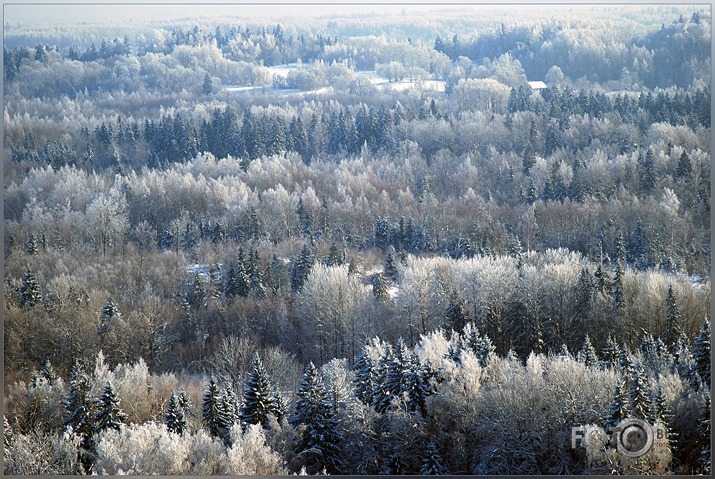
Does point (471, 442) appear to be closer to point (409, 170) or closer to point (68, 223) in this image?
point (68, 223)

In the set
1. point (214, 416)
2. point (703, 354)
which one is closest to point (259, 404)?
point (214, 416)

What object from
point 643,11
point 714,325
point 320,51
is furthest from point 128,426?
point 320,51

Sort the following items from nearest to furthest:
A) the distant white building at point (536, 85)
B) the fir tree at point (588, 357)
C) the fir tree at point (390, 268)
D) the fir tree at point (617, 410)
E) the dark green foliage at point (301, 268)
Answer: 1. the fir tree at point (617, 410)
2. the fir tree at point (588, 357)
3. the dark green foliage at point (301, 268)
4. the fir tree at point (390, 268)
5. the distant white building at point (536, 85)

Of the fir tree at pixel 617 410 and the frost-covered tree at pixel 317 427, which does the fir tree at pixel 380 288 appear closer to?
the frost-covered tree at pixel 317 427

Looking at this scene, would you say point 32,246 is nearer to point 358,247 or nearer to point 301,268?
point 301,268

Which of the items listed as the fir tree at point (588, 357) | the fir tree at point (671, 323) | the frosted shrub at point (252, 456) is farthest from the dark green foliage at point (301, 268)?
the frosted shrub at point (252, 456)

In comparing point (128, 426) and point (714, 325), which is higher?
point (714, 325)
